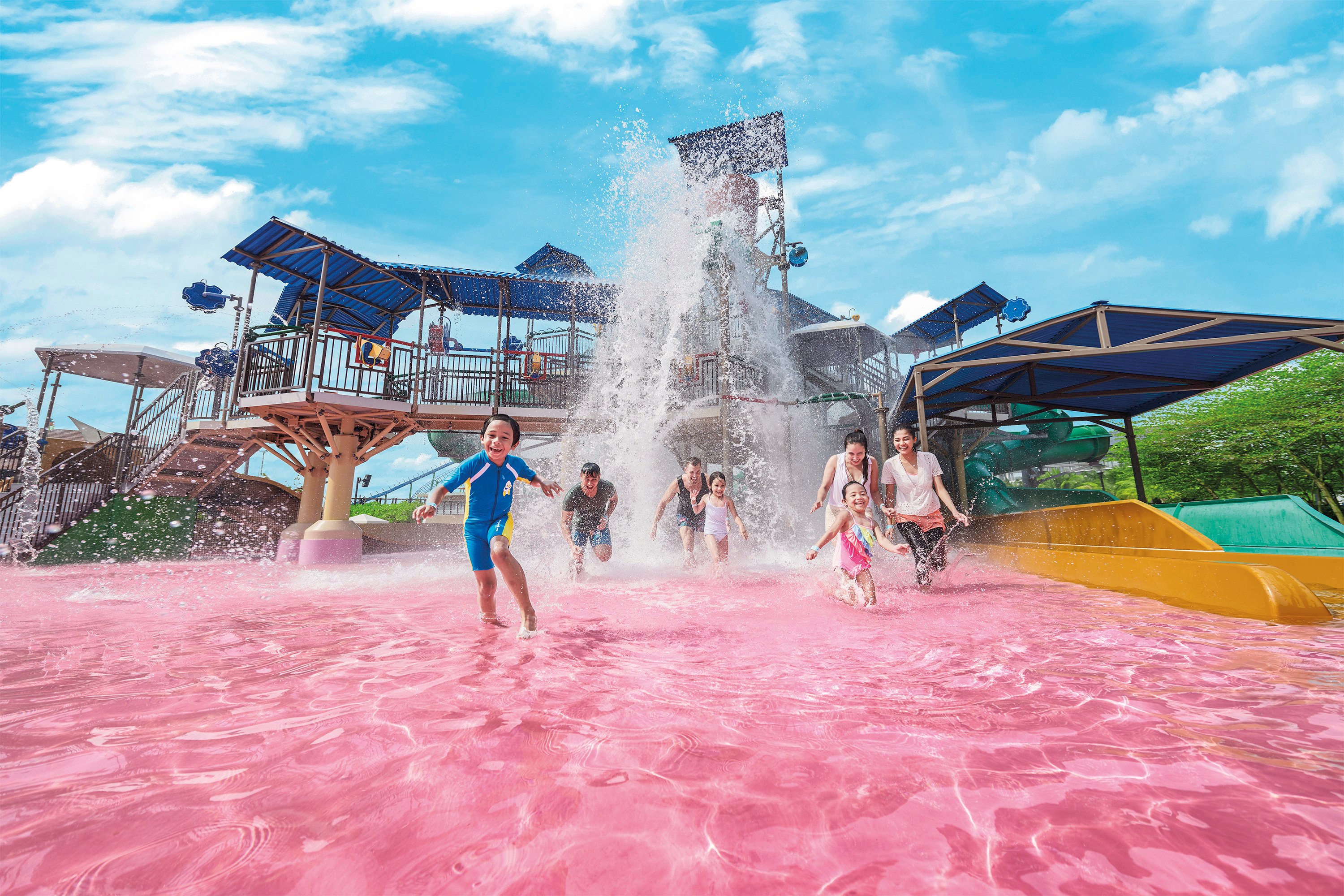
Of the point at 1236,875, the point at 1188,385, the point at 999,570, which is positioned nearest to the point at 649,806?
the point at 1236,875

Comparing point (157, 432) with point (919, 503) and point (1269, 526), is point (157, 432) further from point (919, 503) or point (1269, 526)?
point (1269, 526)

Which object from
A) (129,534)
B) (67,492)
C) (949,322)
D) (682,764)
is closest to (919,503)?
(682,764)

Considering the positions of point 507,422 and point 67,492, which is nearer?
point 507,422

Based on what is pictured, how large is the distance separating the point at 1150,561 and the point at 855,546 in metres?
2.63

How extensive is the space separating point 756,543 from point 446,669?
36.9 ft

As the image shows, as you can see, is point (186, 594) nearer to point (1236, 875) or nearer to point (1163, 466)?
point (1236, 875)

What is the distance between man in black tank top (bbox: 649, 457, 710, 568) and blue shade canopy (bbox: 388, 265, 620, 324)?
867 centimetres

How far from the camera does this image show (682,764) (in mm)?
1723

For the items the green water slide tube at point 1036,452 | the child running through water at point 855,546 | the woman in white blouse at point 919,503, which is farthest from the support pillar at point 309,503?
the green water slide tube at point 1036,452

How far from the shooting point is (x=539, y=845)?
129 centimetres

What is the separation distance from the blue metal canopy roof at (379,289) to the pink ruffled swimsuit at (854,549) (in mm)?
11521

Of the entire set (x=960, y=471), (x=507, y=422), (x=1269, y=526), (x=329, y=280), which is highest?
(x=329, y=280)

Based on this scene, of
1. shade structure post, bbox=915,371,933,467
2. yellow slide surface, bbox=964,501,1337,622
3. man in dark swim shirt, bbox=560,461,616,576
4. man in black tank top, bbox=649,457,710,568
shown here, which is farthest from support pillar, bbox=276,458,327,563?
yellow slide surface, bbox=964,501,1337,622

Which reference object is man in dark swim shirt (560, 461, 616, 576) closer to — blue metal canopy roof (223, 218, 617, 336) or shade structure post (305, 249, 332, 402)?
shade structure post (305, 249, 332, 402)
